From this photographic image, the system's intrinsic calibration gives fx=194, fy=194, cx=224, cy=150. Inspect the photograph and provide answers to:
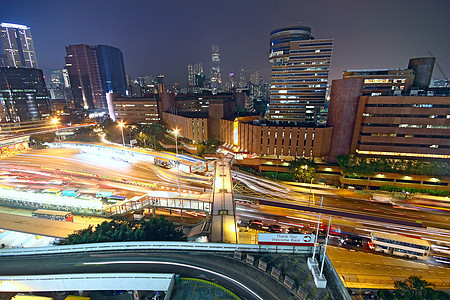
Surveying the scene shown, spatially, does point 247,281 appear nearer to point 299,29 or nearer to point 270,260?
point 270,260

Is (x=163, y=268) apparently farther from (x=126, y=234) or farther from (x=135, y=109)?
(x=135, y=109)

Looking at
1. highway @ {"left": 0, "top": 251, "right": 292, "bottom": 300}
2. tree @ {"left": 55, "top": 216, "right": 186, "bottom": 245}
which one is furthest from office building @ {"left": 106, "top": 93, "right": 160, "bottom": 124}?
highway @ {"left": 0, "top": 251, "right": 292, "bottom": 300}

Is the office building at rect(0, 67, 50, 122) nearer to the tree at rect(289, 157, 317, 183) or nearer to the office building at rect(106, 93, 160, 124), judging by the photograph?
the office building at rect(106, 93, 160, 124)

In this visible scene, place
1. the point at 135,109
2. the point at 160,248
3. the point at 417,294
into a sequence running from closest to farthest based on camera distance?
the point at 417,294 → the point at 160,248 → the point at 135,109

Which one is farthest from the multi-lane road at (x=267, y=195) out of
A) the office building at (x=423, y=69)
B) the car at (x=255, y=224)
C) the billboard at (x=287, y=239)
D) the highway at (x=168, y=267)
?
the office building at (x=423, y=69)

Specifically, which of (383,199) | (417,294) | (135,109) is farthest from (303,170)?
(135,109)

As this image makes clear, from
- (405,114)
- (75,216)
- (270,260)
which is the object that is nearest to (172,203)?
(75,216)

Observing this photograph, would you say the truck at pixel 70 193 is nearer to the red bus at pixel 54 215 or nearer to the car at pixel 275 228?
the red bus at pixel 54 215
